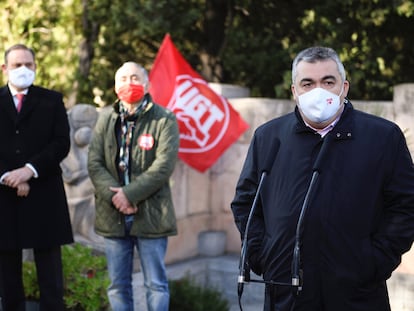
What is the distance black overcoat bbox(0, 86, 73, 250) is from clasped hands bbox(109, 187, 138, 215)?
1.37 feet

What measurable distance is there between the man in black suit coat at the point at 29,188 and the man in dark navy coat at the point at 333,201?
2457 millimetres

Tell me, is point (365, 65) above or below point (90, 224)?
above

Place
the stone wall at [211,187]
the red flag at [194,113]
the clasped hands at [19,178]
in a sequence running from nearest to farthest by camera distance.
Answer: the clasped hands at [19,178]
the stone wall at [211,187]
the red flag at [194,113]

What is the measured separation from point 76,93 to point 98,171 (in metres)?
5.13

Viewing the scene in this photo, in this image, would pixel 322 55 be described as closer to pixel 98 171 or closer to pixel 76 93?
pixel 98 171

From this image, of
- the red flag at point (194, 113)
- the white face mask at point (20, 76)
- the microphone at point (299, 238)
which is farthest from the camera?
the red flag at point (194, 113)

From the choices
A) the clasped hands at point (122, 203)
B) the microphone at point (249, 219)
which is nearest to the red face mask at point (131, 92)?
the clasped hands at point (122, 203)

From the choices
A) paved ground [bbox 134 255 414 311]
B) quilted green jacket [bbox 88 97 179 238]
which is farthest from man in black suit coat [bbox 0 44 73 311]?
paved ground [bbox 134 255 414 311]

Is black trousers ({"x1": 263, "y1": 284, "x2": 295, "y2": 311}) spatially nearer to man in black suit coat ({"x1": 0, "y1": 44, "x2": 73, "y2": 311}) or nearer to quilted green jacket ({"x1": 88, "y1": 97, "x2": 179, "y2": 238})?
quilted green jacket ({"x1": 88, "y1": 97, "x2": 179, "y2": 238})

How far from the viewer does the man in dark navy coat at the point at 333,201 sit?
3.36 meters

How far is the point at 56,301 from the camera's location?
574 cm

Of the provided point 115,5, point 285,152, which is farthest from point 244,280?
point 115,5

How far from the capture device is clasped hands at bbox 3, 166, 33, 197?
5586mm

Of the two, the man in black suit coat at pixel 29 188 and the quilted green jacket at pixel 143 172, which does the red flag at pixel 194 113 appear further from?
the man in black suit coat at pixel 29 188
